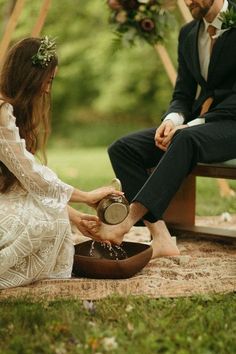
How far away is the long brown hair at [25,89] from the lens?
333cm

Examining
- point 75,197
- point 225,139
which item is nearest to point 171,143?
point 225,139

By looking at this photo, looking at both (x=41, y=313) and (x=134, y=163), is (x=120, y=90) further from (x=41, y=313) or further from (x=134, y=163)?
(x=41, y=313)

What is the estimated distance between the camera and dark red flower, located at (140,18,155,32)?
5625 millimetres

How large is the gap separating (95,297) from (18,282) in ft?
1.25

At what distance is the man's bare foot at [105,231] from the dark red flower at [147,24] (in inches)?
→ 97.4

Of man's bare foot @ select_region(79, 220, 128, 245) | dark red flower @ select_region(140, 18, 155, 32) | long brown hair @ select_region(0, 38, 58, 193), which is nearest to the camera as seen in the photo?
long brown hair @ select_region(0, 38, 58, 193)

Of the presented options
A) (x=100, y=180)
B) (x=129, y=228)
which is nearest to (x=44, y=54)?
(x=129, y=228)

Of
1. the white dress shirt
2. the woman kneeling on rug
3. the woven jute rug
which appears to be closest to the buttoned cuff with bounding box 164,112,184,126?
the white dress shirt

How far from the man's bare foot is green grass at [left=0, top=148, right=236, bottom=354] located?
20.2 inches

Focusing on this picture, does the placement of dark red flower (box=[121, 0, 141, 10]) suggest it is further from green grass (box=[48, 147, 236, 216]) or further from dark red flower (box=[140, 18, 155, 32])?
green grass (box=[48, 147, 236, 216])

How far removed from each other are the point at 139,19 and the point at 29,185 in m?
2.68

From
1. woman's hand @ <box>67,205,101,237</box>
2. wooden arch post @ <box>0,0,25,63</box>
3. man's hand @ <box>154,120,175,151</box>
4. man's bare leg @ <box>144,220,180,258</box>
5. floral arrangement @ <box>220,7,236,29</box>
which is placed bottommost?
man's bare leg @ <box>144,220,180,258</box>

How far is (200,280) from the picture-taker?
3.43 meters

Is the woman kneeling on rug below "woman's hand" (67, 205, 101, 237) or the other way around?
the other way around
